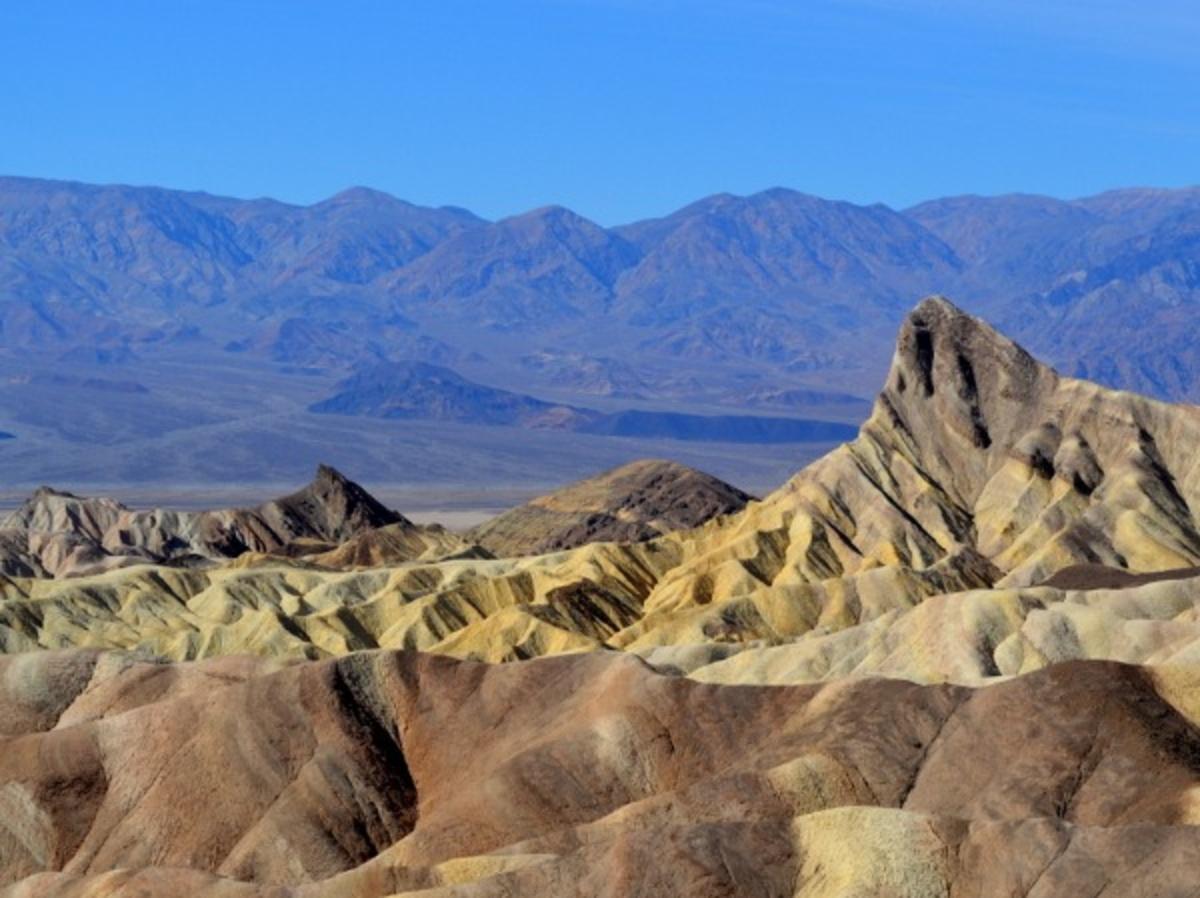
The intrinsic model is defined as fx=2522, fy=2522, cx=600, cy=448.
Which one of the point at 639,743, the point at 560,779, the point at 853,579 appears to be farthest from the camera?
the point at 853,579

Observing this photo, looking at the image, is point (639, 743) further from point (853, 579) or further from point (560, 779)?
point (853, 579)

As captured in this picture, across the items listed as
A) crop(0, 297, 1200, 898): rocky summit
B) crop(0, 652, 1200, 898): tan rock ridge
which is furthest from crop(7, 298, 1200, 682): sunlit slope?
crop(0, 652, 1200, 898): tan rock ridge

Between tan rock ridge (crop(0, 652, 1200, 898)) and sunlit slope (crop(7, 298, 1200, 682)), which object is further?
sunlit slope (crop(7, 298, 1200, 682))

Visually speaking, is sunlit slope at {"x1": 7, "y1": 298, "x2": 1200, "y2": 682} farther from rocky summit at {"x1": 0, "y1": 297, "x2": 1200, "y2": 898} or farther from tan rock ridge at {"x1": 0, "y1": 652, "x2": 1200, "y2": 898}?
tan rock ridge at {"x1": 0, "y1": 652, "x2": 1200, "y2": 898}

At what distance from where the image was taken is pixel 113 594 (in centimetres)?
17588

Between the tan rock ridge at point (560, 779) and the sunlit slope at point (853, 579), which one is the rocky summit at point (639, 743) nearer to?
the tan rock ridge at point (560, 779)

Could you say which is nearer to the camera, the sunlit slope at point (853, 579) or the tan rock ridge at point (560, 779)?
the tan rock ridge at point (560, 779)

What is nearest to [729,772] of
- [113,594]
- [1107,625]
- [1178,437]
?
[1107,625]

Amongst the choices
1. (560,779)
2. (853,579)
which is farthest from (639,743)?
(853,579)

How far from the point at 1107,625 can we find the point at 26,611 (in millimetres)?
74423

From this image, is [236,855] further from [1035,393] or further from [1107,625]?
[1035,393]

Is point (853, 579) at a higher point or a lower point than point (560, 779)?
lower

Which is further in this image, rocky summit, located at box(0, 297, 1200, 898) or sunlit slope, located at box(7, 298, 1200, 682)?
sunlit slope, located at box(7, 298, 1200, 682)

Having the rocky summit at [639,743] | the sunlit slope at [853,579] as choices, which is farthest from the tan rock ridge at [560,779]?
the sunlit slope at [853,579]
